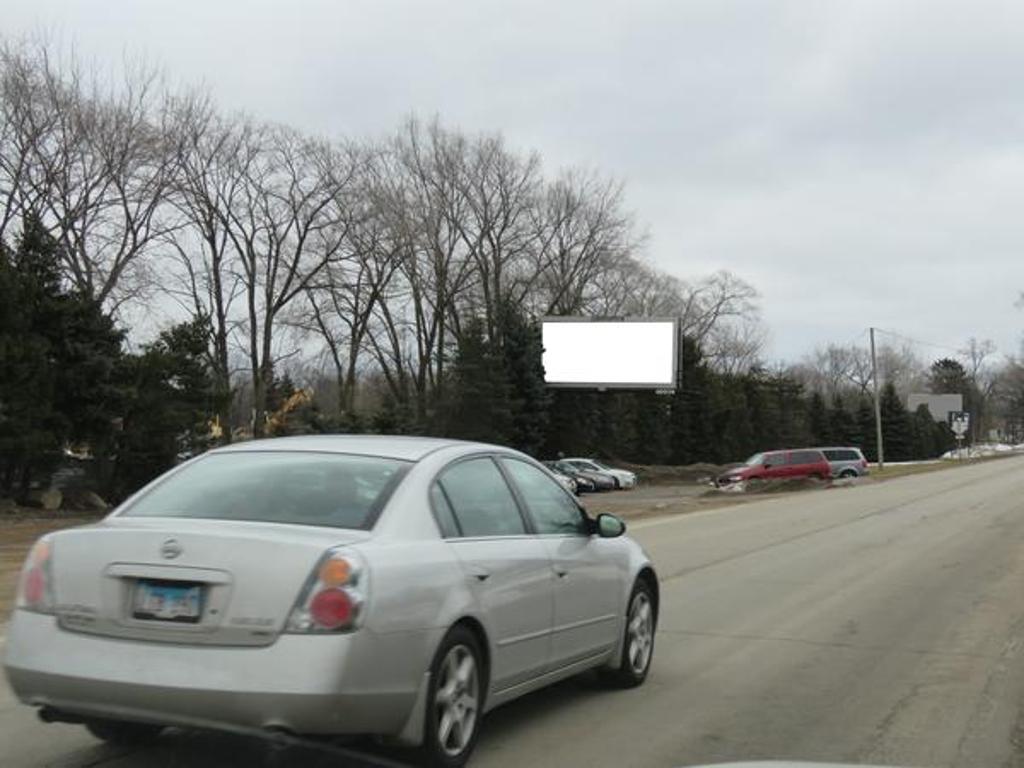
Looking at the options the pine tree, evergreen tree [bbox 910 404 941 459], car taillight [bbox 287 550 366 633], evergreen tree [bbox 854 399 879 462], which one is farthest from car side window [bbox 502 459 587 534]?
evergreen tree [bbox 910 404 941 459]

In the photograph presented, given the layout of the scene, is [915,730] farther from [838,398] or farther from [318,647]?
[838,398]

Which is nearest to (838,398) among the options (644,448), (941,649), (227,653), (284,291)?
(644,448)

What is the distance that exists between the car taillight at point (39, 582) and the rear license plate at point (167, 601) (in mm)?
464

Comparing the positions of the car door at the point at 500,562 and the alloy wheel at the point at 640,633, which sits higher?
the car door at the point at 500,562

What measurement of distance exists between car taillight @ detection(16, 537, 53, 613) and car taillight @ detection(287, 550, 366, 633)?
1.19m

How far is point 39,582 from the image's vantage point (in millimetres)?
4719

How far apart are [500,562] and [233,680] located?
1547 mm

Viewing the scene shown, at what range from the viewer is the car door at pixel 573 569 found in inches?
235

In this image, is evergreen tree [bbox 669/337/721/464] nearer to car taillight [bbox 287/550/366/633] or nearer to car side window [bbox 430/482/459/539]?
car side window [bbox 430/482/459/539]

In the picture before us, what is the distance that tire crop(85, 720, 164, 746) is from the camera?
17.1 ft

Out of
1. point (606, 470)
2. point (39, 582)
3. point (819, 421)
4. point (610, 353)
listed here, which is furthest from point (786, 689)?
point (819, 421)

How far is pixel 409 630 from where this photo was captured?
4.54 m

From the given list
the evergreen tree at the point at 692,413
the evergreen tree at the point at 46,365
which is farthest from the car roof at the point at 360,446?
the evergreen tree at the point at 692,413

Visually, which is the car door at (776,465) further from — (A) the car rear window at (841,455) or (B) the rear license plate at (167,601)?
(B) the rear license plate at (167,601)
